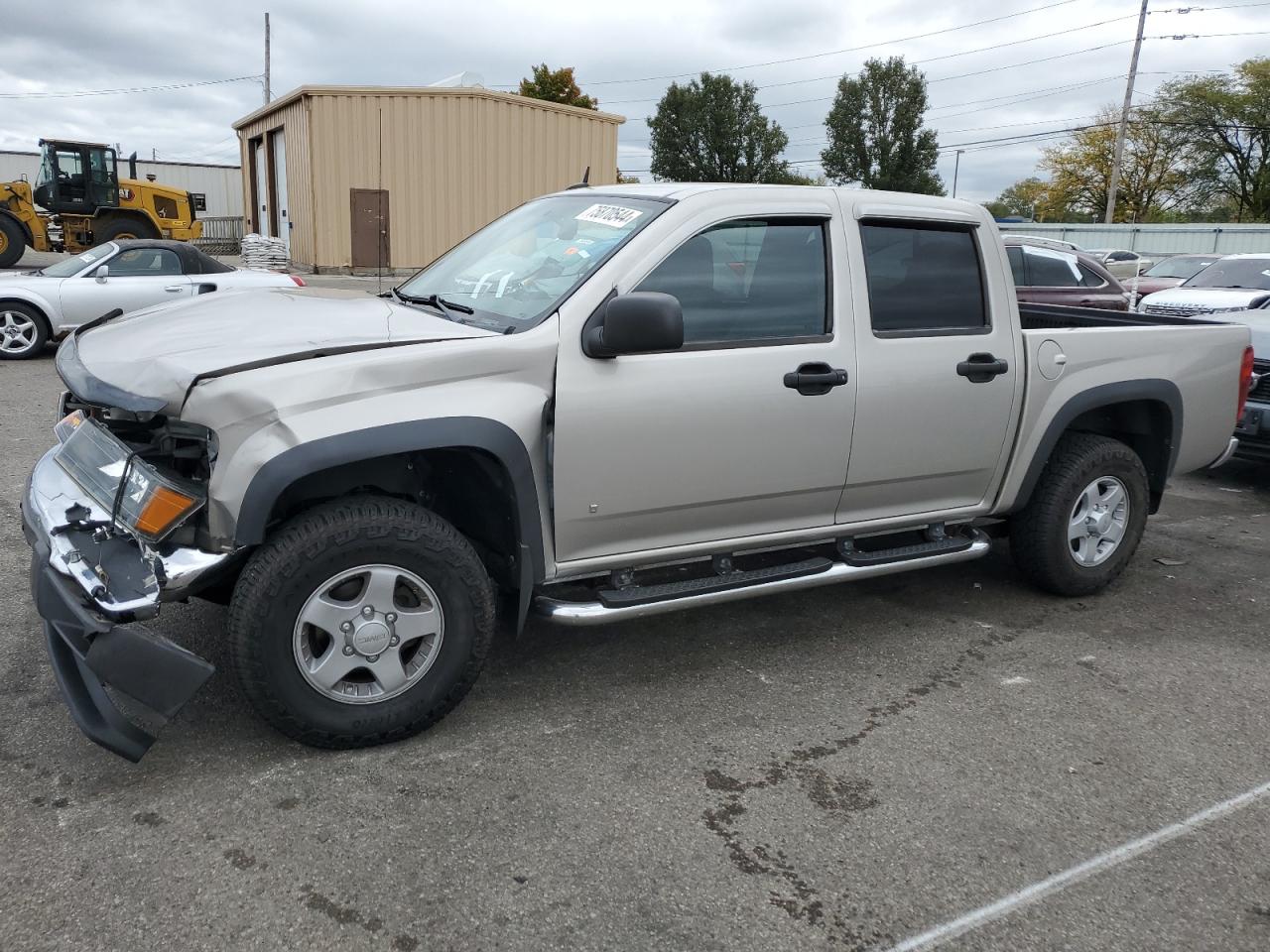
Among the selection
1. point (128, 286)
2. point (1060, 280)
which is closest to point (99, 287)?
point (128, 286)

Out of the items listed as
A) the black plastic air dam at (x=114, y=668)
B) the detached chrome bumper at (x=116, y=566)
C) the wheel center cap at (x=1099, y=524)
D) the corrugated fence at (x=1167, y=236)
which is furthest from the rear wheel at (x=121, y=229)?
the corrugated fence at (x=1167, y=236)

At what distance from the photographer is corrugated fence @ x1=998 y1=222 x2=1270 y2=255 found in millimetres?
34062

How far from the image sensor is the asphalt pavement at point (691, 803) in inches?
101

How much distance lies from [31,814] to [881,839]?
2393mm

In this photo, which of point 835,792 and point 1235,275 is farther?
point 1235,275

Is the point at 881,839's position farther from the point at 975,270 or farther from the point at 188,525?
the point at 975,270

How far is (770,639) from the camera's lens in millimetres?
4398

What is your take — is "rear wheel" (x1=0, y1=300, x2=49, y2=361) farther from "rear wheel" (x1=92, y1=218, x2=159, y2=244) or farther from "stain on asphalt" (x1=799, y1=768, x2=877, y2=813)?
"rear wheel" (x1=92, y1=218, x2=159, y2=244)

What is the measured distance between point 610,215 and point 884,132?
62.1 metres

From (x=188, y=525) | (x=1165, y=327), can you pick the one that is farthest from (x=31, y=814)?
(x=1165, y=327)

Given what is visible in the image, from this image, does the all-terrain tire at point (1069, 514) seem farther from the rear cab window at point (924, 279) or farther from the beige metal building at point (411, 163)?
the beige metal building at point (411, 163)

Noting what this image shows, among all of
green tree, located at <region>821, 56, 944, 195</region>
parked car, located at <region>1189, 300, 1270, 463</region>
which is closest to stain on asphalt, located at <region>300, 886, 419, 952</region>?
parked car, located at <region>1189, 300, 1270, 463</region>

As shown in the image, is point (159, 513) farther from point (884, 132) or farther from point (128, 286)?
point (884, 132)

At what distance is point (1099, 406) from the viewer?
15.6ft
